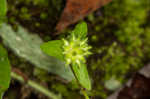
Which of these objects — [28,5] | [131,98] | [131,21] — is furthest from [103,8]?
[131,98]

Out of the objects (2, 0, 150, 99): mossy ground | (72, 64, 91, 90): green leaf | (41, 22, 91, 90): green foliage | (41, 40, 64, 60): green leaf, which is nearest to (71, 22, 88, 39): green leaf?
(41, 22, 91, 90): green foliage

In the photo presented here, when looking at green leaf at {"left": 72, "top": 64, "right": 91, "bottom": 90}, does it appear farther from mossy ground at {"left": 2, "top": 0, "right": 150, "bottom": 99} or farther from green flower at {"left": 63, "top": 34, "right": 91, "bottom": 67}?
mossy ground at {"left": 2, "top": 0, "right": 150, "bottom": 99}

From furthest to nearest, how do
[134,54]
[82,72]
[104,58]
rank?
[134,54] < [104,58] < [82,72]

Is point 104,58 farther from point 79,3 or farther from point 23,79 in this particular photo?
point 23,79

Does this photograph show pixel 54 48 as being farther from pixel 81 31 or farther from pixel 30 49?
pixel 30 49

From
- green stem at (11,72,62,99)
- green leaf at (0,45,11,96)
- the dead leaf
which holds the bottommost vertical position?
green stem at (11,72,62,99)
